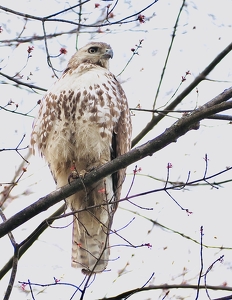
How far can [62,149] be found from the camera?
5289 mm

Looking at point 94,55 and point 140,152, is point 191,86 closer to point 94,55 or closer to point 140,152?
point 94,55

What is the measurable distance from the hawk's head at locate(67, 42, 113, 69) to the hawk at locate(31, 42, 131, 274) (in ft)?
1.74

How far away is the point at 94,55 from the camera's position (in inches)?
253

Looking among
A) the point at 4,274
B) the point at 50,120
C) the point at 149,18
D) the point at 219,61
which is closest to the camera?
the point at 4,274

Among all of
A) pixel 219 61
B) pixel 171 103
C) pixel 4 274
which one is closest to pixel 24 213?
pixel 4 274

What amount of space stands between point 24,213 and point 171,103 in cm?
288

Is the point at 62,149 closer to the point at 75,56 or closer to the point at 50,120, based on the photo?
the point at 50,120

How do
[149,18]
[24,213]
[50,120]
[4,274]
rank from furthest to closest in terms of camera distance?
[149,18] → [50,120] → [4,274] → [24,213]

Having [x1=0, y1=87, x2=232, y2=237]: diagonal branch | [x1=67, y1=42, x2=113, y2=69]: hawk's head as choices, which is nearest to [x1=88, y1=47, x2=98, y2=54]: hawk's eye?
[x1=67, y1=42, x2=113, y2=69]: hawk's head

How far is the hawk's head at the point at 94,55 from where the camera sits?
6375 millimetres

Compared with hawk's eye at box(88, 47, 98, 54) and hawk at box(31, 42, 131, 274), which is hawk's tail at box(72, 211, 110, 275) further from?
hawk's eye at box(88, 47, 98, 54)

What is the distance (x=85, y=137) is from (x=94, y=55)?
1537 mm

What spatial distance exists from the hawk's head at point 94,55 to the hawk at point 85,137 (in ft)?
1.74

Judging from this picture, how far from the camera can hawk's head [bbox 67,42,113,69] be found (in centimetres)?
638
